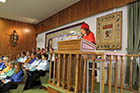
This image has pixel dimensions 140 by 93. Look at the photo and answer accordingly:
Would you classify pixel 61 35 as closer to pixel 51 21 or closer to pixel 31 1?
pixel 51 21

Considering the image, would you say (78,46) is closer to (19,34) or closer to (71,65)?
(71,65)

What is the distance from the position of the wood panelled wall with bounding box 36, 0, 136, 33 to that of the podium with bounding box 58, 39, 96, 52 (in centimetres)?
175

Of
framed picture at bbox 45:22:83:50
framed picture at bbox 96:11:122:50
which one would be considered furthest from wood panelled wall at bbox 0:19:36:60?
framed picture at bbox 96:11:122:50

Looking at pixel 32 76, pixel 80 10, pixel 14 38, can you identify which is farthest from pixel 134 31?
pixel 14 38

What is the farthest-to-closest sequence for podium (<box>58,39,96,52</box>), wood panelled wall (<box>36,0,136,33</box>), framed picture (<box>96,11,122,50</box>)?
1. wood panelled wall (<box>36,0,136,33</box>)
2. framed picture (<box>96,11,122,50</box>)
3. podium (<box>58,39,96,52</box>)

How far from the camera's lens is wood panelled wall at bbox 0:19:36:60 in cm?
742

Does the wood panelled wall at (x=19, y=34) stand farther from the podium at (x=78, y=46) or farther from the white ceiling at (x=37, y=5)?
the podium at (x=78, y=46)

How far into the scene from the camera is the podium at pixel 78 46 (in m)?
2.04

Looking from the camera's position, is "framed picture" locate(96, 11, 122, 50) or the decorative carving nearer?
"framed picture" locate(96, 11, 122, 50)

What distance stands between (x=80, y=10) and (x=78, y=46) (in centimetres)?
289

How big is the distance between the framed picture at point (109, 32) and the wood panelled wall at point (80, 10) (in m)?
0.28

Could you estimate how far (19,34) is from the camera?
8047mm

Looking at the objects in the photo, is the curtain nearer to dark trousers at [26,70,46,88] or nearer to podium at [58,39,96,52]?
podium at [58,39,96,52]

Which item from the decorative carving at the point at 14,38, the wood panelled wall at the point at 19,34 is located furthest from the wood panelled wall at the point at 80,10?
the decorative carving at the point at 14,38
